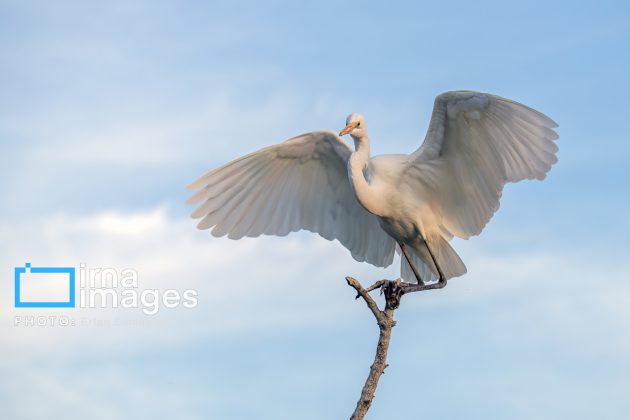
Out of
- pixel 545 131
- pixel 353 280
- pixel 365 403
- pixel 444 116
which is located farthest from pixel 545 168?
pixel 365 403

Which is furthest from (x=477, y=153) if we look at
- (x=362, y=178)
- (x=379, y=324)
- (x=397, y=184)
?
(x=379, y=324)

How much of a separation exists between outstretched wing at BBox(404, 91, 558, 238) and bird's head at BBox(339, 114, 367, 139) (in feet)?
1.89

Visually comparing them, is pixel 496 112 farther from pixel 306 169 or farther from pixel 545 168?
pixel 306 169

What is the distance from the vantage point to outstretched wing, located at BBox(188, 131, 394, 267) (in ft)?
36.6

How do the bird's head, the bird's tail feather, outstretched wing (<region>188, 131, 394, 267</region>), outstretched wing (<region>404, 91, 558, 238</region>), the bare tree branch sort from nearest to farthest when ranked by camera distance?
the bare tree branch → outstretched wing (<region>404, 91, 558, 238</region>) → the bird's head → the bird's tail feather → outstretched wing (<region>188, 131, 394, 267</region>)

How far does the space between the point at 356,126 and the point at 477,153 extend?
122 centimetres

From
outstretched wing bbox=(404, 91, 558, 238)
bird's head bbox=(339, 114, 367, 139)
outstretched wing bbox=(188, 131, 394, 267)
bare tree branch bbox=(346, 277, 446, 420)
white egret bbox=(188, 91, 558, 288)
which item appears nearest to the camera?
bare tree branch bbox=(346, 277, 446, 420)

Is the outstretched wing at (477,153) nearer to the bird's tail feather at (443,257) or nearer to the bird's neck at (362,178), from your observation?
the bird's tail feather at (443,257)

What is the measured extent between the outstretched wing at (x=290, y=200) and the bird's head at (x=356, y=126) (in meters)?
0.83

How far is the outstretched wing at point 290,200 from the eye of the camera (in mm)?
11148

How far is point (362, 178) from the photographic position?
10.1 m

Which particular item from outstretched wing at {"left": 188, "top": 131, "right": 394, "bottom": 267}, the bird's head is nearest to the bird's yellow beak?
the bird's head

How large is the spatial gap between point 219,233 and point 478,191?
2835 millimetres

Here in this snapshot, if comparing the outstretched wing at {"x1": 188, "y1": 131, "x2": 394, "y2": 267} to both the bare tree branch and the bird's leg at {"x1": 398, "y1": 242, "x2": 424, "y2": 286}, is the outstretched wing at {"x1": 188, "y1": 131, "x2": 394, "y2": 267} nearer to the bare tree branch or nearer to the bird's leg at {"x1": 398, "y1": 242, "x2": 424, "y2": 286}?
the bird's leg at {"x1": 398, "y1": 242, "x2": 424, "y2": 286}
